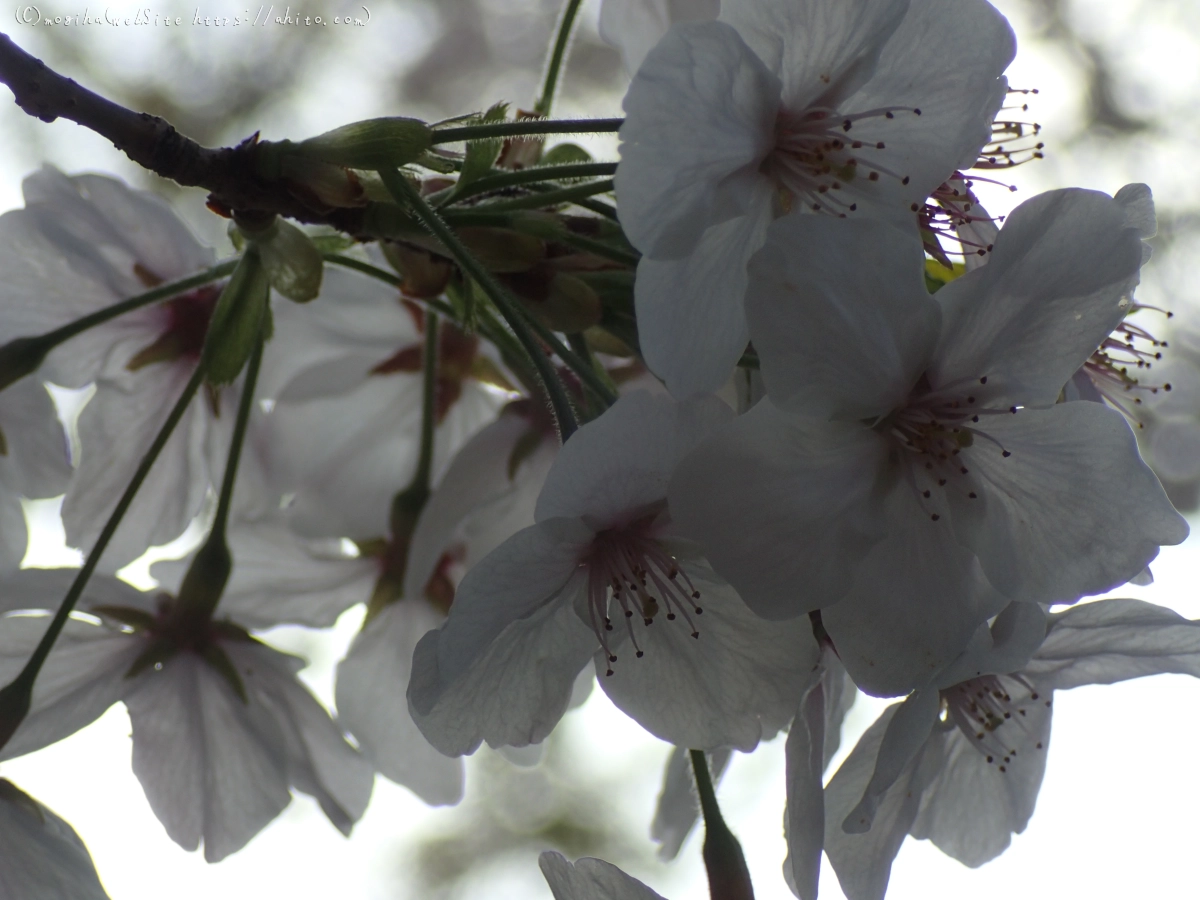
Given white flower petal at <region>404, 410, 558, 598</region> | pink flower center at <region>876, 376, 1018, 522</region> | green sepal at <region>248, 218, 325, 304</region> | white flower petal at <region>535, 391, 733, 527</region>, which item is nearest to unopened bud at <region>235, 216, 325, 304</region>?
green sepal at <region>248, 218, 325, 304</region>

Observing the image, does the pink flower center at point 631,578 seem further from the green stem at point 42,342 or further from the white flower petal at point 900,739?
the green stem at point 42,342

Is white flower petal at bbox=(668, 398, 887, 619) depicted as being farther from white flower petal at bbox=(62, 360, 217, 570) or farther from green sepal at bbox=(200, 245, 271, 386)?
white flower petal at bbox=(62, 360, 217, 570)

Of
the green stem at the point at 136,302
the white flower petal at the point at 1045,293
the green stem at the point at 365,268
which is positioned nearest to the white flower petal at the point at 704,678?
the white flower petal at the point at 1045,293

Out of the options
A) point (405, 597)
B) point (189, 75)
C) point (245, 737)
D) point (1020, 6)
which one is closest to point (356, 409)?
point (405, 597)

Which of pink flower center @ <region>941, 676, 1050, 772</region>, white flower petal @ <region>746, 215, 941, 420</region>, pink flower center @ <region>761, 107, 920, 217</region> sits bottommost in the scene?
pink flower center @ <region>941, 676, 1050, 772</region>

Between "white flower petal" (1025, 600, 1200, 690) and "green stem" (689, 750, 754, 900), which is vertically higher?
"white flower petal" (1025, 600, 1200, 690)

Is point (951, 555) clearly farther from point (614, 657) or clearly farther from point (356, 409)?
point (356, 409)

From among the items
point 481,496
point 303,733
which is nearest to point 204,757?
point 303,733
